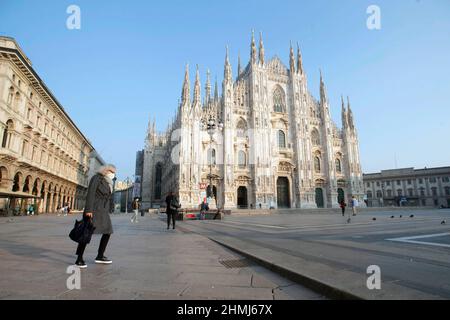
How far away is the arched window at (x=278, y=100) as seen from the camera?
131ft

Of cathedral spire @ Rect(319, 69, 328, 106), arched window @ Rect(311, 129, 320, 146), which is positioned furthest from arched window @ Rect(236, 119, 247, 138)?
cathedral spire @ Rect(319, 69, 328, 106)

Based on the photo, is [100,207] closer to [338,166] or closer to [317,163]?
[317,163]

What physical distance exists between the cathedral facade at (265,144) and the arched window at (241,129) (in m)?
0.14

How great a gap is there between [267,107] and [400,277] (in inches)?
1402

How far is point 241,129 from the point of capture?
36.2 metres

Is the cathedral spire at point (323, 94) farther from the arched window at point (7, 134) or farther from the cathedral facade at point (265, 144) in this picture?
the arched window at point (7, 134)

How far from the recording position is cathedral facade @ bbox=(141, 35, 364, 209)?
107ft

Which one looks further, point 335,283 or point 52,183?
point 52,183

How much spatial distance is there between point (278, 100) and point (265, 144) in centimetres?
928

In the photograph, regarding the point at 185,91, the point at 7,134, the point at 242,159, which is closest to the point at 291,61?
the point at 242,159
